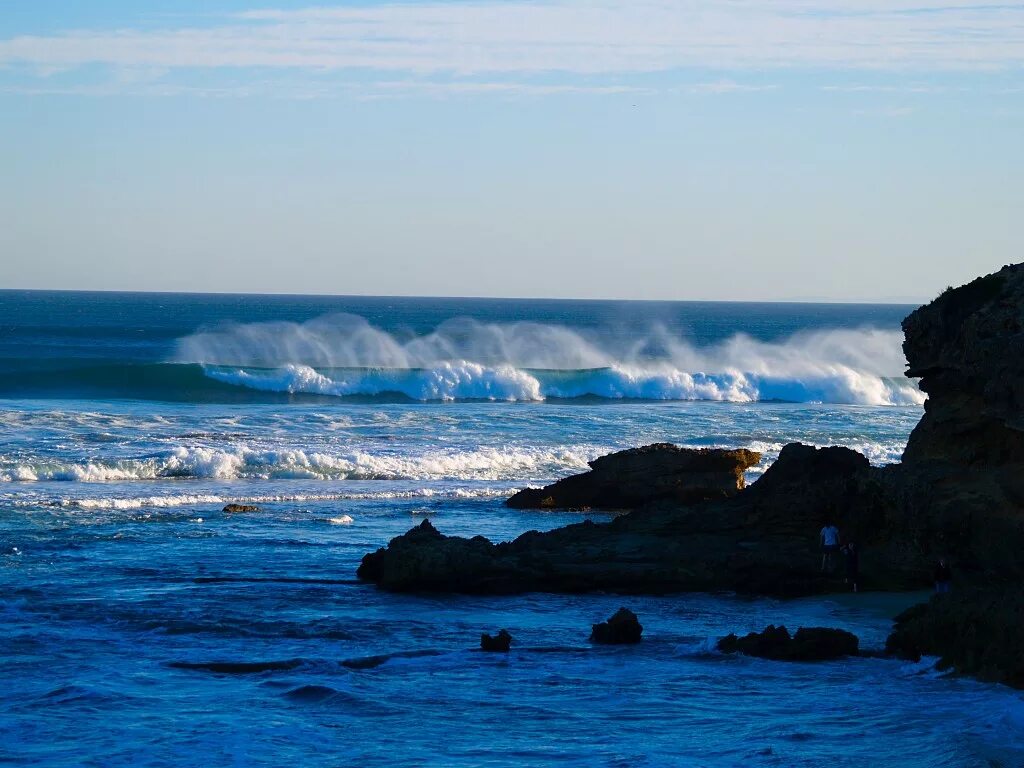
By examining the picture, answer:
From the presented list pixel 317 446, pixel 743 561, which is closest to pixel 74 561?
pixel 743 561

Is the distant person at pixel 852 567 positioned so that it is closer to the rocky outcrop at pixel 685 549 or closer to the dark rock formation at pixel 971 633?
the rocky outcrop at pixel 685 549

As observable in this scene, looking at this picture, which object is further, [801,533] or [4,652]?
[801,533]

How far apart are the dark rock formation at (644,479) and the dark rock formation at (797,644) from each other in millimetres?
8665

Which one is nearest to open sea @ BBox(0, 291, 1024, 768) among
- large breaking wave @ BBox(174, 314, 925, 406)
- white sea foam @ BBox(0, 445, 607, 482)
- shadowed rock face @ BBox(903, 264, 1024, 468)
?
white sea foam @ BBox(0, 445, 607, 482)

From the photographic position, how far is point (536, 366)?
2454 inches

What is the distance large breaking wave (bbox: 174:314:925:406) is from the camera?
165 ft

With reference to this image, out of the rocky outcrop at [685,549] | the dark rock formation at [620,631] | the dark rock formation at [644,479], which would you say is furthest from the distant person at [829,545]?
the dark rock formation at [644,479]

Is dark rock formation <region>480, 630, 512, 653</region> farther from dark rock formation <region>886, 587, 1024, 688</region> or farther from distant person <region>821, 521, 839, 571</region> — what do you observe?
distant person <region>821, 521, 839, 571</region>

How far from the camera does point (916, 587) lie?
15.9 m

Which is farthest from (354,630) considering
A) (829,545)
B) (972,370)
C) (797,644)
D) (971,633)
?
(972,370)

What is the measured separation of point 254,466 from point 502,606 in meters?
12.9

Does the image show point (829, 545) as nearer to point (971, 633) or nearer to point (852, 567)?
point (852, 567)

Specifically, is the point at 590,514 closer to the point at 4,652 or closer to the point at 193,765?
the point at 4,652

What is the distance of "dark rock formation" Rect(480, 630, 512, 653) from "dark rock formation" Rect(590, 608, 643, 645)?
0.93 metres
